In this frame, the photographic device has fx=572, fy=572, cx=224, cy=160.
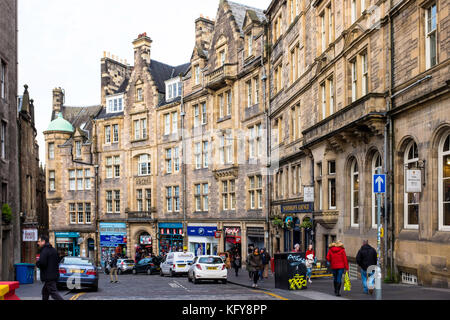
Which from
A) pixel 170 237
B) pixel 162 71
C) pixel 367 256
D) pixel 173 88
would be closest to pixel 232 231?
pixel 170 237

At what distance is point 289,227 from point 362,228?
34.5 feet

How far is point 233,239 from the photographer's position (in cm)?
4353

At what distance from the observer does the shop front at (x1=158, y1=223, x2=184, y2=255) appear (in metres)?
50.3

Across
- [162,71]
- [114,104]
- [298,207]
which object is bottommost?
[298,207]

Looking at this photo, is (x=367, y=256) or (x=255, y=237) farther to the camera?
(x=255, y=237)

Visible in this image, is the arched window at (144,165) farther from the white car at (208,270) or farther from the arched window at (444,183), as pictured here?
the arched window at (444,183)

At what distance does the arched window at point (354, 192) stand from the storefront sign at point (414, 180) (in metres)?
6.52

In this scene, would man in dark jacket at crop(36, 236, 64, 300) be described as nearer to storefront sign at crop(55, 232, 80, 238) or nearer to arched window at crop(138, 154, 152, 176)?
arched window at crop(138, 154, 152, 176)

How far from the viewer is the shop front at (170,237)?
5028 cm

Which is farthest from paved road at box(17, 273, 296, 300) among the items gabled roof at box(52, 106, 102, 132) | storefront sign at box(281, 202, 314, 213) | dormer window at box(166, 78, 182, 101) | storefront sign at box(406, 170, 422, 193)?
gabled roof at box(52, 106, 102, 132)

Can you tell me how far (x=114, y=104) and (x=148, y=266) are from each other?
2345 cm

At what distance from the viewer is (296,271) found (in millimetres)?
18938

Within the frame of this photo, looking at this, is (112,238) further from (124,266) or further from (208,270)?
(208,270)

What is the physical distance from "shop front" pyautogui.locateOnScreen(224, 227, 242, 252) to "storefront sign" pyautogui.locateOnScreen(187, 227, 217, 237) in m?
1.47
